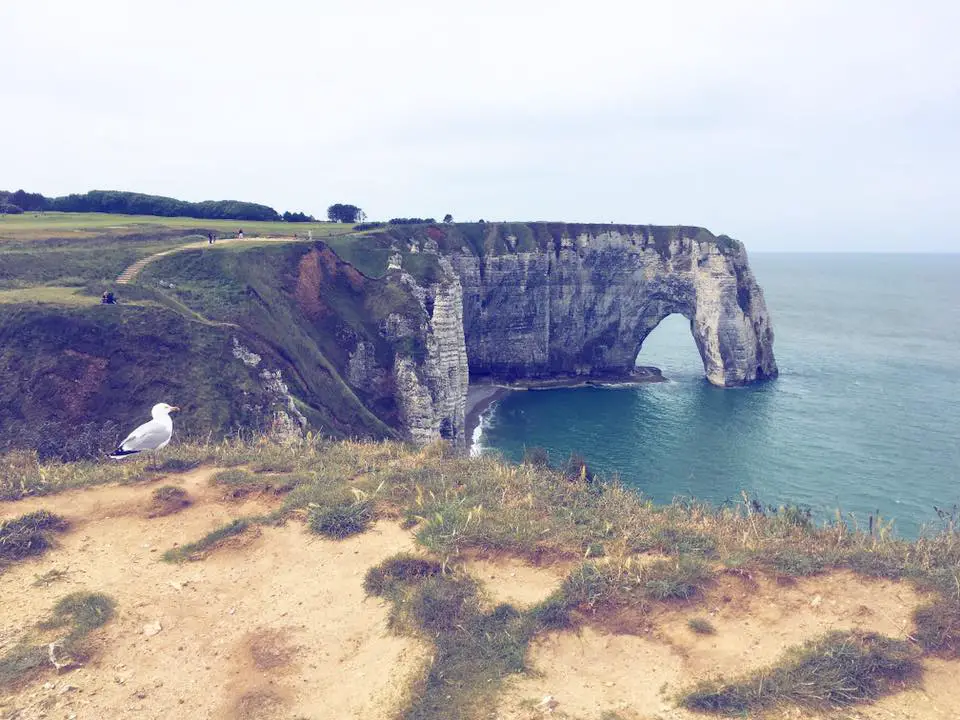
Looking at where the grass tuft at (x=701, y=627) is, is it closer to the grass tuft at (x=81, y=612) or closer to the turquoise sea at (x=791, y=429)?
the grass tuft at (x=81, y=612)

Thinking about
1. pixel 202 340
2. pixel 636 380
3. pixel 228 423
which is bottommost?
pixel 636 380

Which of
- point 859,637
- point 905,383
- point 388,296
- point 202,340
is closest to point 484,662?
point 859,637

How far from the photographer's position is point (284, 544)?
1473 centimetres

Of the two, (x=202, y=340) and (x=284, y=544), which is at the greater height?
(x=202, y=340)

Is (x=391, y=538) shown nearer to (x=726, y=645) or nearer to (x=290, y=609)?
(x=290, y=609)

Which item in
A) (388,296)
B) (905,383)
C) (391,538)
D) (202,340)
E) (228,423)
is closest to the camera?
(391,538)

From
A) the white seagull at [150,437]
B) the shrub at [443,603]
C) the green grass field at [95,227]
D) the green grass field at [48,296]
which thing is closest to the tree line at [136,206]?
the green grass field at [95,227]

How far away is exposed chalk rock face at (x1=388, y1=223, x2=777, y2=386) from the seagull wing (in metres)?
68.8

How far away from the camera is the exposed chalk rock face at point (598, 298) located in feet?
286

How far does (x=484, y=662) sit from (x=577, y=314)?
8504 centimetres

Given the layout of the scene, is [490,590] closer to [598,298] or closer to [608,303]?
[598,298]

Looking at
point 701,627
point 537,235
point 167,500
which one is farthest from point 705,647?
point 537,235

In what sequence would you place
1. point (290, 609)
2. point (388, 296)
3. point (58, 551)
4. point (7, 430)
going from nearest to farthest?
point (290, 609), point (58, 551), point (7, 430), point (388, 296)

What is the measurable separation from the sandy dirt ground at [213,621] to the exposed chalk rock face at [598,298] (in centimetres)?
7219
